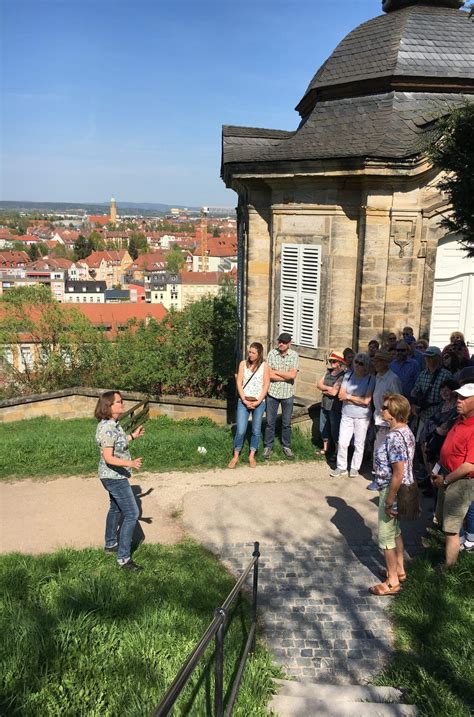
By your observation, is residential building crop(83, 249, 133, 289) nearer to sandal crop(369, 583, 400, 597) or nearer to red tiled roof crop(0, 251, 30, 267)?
red tiled roof crop(0, 251, 30, 267)

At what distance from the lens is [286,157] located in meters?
10.1

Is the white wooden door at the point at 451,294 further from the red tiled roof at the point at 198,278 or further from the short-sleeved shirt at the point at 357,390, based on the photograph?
the red tiled roof at the point at 198,278

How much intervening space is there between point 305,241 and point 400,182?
1966mm

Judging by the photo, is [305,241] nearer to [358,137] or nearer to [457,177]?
[358,137]

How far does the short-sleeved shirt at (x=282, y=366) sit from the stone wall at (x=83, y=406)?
6.19m

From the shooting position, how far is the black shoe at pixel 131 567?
5.27m

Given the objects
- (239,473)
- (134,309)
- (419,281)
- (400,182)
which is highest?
(400,182)

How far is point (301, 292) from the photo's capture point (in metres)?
10.8

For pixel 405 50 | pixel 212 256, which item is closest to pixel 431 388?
pixel 405 50

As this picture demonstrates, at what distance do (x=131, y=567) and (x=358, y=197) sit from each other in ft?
24.0

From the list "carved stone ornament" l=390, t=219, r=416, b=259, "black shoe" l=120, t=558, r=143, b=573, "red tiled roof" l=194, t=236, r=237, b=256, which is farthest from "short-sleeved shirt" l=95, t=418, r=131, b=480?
"red tiled roof" l=194, t=236, r=237, b=256

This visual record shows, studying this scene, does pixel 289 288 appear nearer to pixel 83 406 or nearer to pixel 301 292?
pixel 301 292

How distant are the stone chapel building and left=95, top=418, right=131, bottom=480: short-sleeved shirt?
5.92m

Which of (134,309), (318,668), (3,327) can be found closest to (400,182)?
(318,668)
